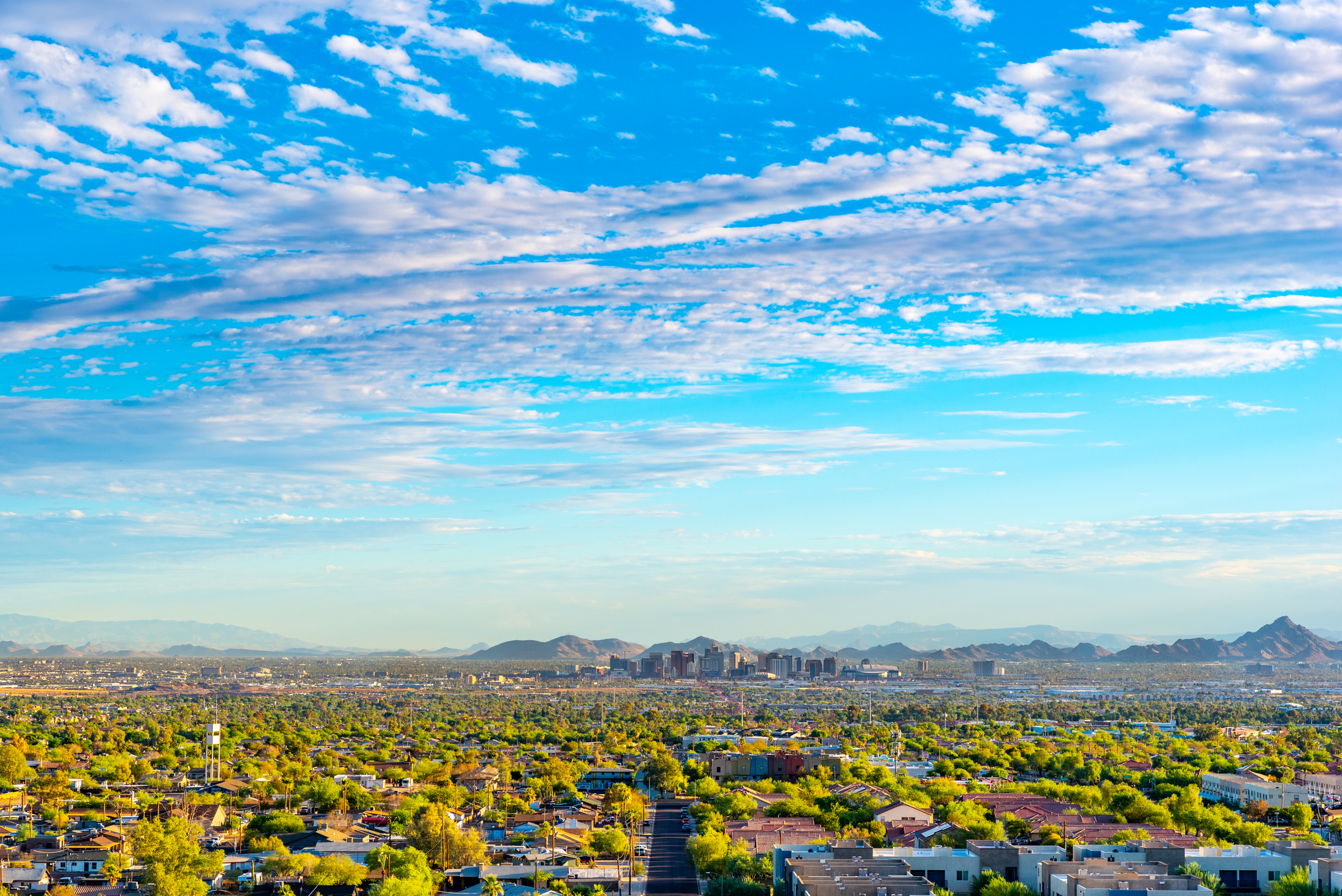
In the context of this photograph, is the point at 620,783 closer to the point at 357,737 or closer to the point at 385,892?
the point at 385,892

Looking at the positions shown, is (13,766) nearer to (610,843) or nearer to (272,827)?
(272,827)

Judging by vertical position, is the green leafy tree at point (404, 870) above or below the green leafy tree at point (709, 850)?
below

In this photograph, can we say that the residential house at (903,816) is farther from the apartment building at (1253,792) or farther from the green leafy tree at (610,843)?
the apartment building at (1253,792)

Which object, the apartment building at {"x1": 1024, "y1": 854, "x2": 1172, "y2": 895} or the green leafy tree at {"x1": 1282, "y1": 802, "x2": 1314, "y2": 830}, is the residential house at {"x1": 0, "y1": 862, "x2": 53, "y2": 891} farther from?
the green leafy tree at {"x1": 1282, "y1": 802, "x2": 1314, "y2": 830}

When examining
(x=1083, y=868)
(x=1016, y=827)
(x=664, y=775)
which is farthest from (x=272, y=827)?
(x=1083, y=868)

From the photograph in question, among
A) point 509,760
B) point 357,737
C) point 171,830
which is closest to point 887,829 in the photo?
point 171,830

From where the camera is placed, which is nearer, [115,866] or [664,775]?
[115,866]

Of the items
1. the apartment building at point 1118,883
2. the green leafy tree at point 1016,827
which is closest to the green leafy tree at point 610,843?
the green leafy tree at point 1016,827

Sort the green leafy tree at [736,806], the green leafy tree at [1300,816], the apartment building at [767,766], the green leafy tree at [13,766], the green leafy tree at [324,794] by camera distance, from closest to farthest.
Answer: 1. the green leafy tree at [1300,816]
2. the green leafy tree at [736,806]
3. the green leafy tree at [324,794]
4. the green leafy tree at [13,766]
5. the apartment building at [767,766]

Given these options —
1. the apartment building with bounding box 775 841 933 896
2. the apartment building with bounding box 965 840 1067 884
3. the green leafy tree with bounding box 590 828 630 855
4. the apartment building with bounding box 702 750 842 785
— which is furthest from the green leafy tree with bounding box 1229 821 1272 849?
the apartment building with bounding box 702 750 842 785
